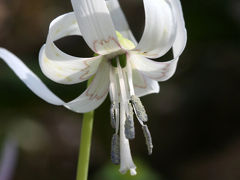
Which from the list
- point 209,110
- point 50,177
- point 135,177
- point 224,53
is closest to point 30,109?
point 50,177

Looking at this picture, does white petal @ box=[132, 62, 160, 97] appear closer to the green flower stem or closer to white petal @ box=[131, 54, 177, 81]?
white petal @ box=[131, 54, 177, 81]

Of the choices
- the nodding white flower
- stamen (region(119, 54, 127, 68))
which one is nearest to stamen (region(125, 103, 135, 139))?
the nodding white flower

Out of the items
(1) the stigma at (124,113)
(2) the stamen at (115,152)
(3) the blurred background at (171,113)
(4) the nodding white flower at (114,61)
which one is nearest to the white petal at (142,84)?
(4) the nodding white flower at (114,61)

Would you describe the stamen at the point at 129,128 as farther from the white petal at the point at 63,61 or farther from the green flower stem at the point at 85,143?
the white petal at the point at 63,61

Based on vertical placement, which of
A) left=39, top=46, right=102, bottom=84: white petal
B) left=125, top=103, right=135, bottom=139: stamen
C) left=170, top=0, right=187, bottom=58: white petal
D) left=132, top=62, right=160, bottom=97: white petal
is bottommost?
left=132, top=62, right=160, bottom=97: white petal

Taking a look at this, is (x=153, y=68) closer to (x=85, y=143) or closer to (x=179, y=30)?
(x=179, y=30)
